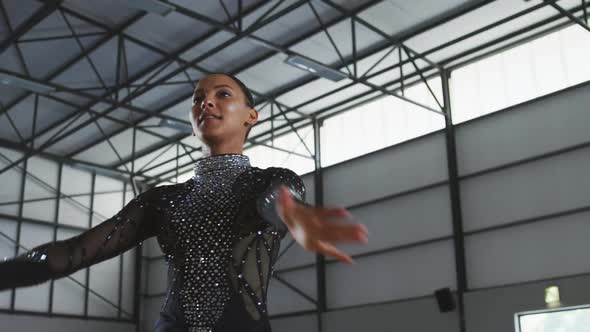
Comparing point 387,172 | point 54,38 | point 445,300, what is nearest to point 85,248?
point 54,38

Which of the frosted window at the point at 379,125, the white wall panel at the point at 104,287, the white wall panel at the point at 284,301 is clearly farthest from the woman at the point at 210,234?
Result: the white wall panel at the point at 104,287

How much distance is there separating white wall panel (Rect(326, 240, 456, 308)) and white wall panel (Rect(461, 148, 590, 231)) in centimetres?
85

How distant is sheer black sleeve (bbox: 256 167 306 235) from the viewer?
1.43m

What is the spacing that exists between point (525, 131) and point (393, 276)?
12.0 ft

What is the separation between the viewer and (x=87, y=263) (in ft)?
5.43

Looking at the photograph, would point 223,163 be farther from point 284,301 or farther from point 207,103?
point 284,301

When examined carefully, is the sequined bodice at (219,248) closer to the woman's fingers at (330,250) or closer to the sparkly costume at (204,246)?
the sparkly costume at (204,246)

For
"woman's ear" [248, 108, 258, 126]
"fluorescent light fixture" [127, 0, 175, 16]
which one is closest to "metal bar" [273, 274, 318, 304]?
"fluorescent light fixture" [127, 0, 175, 16]

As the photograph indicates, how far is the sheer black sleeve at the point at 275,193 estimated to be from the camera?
1.43 metres

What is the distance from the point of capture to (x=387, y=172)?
14133 mm

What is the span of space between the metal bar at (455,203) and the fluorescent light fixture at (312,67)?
268cm

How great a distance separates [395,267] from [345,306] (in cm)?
146

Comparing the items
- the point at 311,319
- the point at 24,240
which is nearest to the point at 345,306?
the point at 311,319

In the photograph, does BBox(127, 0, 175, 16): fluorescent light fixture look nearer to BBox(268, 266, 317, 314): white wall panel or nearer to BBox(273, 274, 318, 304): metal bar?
BBox(268, 266, 317, 314): white wall panel
